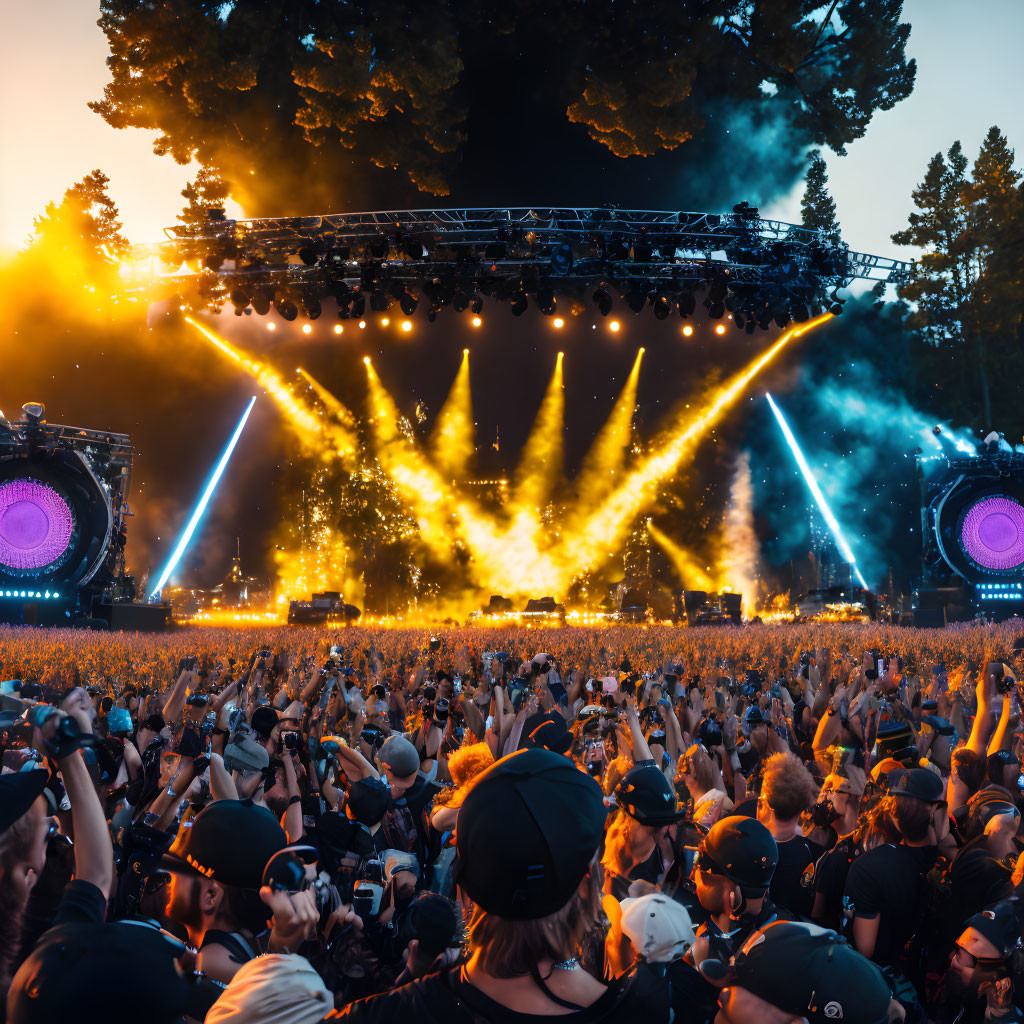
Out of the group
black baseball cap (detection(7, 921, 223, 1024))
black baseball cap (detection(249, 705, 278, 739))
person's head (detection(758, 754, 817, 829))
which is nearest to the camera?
black baseball cap (detection(7, 921, 223, 1024))

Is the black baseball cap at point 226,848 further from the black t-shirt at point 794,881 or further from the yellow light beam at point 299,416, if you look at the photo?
the yellow light beam at point 299,416

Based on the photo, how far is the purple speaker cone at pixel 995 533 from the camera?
858 inches

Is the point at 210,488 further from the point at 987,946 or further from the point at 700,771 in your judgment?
the point at 987,946

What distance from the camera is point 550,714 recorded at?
588 cm

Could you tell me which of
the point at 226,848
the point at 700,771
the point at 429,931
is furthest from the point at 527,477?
the point at 226,848

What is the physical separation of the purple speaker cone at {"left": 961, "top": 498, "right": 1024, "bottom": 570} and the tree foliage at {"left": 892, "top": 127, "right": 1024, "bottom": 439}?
56.9 feet

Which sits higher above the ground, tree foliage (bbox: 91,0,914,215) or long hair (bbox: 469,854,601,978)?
tree foliage (bbox: 91,0,914,215)

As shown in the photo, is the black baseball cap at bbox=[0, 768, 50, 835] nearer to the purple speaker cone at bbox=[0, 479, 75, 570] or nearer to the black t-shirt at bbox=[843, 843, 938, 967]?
the black t-shirt at bbox=[843, 843, 938, 967]

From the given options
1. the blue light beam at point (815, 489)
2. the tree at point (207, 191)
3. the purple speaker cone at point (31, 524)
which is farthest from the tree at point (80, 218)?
the blue light beam at point (815, 489)

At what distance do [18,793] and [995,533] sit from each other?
921 inches

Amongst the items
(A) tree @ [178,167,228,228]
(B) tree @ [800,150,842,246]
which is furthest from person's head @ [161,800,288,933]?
(B) tree @ [800,150,842,246]

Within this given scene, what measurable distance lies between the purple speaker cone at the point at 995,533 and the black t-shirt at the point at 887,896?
20883 millimetres

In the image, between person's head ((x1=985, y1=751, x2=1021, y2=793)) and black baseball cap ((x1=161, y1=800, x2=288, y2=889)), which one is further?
person's head ((x1=985, y1=751, x2=1021, y2=793))

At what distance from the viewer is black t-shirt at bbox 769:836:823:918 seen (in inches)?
145
